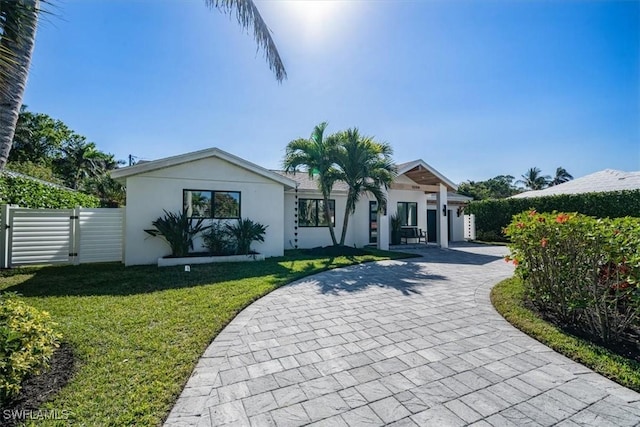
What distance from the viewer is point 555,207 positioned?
56.8 ft

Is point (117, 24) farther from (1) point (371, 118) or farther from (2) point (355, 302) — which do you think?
(1) point (371, 118)

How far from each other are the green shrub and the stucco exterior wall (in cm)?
727

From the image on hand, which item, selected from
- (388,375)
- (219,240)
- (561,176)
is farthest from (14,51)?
(561,176)

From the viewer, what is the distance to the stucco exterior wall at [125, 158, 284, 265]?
9672 mm

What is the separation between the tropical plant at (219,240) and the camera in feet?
A: 34.2

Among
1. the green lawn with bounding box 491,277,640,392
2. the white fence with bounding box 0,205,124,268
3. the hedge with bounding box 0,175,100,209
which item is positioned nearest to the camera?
the green lawn with bounding box 491,277,640,392

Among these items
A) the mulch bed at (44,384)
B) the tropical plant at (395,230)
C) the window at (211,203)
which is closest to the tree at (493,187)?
the tropical plant at (395,230)

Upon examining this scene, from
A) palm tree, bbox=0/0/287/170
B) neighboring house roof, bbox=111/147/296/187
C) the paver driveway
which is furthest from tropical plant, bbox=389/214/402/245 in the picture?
palm tree, bbox=0/0/287/170

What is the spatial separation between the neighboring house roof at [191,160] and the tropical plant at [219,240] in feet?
8.32

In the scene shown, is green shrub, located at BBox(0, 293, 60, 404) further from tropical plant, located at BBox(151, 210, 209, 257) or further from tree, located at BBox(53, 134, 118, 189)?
tree, located at BBox(53, 134, 118, 189)

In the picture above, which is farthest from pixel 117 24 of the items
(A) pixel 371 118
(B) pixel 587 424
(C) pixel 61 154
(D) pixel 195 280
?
(C) pixel 61 154

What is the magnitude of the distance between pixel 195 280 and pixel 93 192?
85.9 ft

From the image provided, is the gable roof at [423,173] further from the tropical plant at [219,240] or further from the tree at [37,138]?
the tree at [37,138]

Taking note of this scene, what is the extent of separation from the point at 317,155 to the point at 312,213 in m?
3.51
